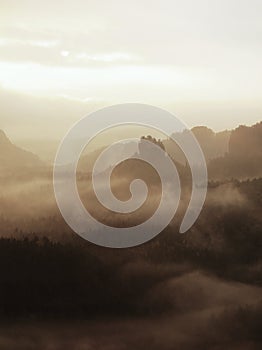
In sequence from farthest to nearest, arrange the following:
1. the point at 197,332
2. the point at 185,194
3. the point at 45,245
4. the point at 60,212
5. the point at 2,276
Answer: the point at 185,194, the point at 60,212, the point at 45,245, the point at 2,276, the point at 197,332

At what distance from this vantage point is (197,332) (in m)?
28.0

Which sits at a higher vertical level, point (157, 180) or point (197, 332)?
point (157, 180)

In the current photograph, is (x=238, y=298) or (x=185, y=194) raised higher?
(x=185, y=194)

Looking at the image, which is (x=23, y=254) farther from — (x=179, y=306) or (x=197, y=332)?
(x=197, y=332)

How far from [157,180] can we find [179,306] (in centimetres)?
2479

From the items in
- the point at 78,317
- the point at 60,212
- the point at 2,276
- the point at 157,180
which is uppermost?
the point at 157,180


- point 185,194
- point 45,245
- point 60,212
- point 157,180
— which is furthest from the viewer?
point 157,180

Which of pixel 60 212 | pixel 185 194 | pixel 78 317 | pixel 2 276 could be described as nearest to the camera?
pixel 78 317

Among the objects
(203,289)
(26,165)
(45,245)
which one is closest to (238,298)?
(203,289)

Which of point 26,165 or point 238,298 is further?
point 26,165

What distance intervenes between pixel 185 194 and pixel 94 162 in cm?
935

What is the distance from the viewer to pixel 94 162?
5059 centimetres

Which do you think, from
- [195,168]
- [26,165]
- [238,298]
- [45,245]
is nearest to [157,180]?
[195,168]

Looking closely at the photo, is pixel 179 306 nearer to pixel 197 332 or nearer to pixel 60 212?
pixel 197 332
